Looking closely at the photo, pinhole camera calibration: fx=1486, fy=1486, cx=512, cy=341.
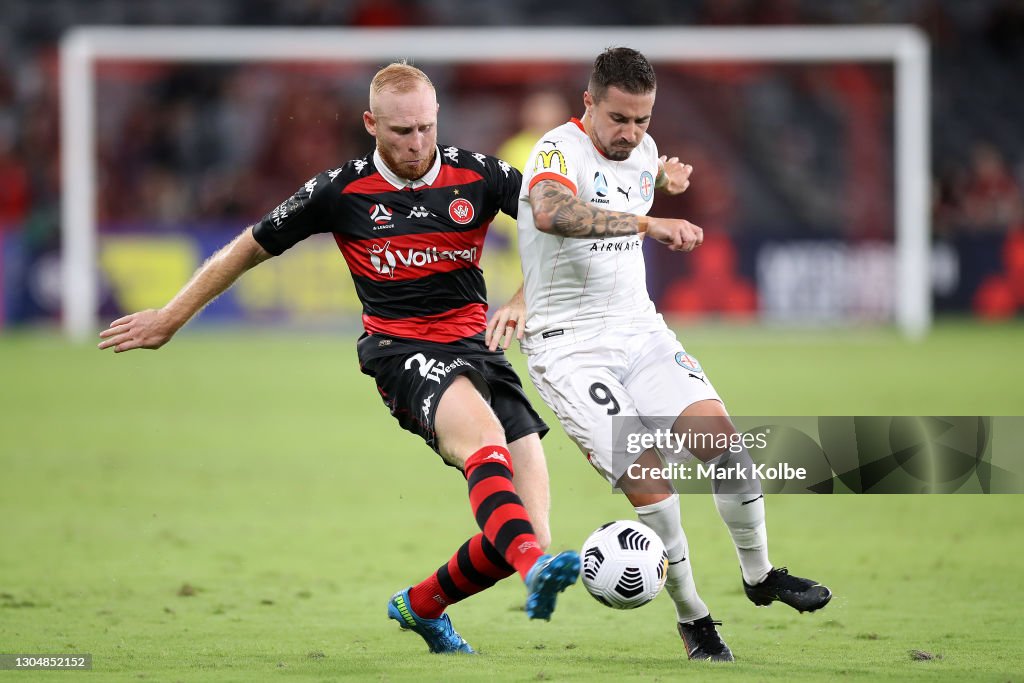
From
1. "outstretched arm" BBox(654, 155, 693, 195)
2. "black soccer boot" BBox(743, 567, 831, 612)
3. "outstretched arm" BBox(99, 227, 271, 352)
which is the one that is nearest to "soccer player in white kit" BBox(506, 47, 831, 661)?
"black soccer boot" BBox(743, 567, 831, 612)

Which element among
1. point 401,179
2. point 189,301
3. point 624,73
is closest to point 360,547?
point 189,301

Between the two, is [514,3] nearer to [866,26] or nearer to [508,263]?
[866,26]

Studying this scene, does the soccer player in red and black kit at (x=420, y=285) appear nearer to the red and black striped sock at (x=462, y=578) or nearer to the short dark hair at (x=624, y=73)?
the red and black striped sock at (x=462, y=578)

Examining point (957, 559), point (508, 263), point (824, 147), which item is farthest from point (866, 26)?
point (957, 559)

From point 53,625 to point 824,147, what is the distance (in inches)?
742

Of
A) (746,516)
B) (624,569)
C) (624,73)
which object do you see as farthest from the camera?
(746,516)

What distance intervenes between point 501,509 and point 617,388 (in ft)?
2.59

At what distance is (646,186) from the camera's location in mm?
6000

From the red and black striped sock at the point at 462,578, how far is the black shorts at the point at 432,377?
0.44 m

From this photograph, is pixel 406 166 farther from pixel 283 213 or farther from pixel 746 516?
pixel 746 516

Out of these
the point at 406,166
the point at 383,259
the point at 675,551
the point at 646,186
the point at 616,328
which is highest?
the point at 406,166

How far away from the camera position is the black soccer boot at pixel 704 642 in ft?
18.3

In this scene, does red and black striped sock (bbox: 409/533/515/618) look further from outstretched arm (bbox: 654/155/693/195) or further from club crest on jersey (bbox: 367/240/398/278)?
outstretched arm (bbox: 654/155/693/195)

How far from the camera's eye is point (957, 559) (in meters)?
Answer: 7.74
